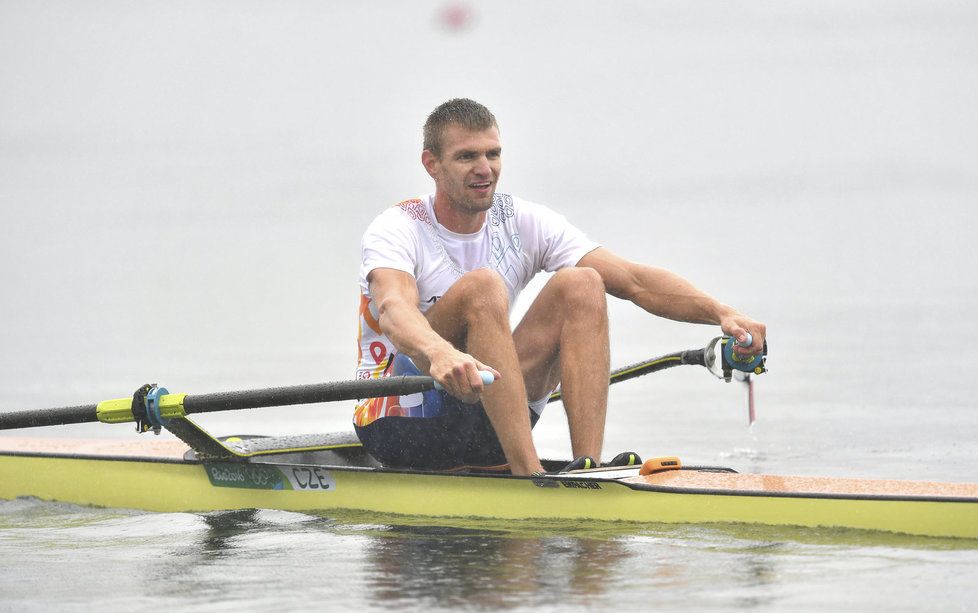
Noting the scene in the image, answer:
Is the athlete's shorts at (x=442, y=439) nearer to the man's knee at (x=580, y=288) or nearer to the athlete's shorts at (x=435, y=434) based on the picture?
the athlete's shorts at (x=435, y=434)

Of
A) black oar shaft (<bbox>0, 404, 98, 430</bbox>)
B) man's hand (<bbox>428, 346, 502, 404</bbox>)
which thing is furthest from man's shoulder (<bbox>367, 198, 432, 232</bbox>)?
black oar shaft (<bbox>0, 404, 98, 430</bbox>)

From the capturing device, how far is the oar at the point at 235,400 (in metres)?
5.82

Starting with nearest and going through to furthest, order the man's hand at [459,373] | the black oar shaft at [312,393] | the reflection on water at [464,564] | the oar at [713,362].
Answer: the reflection on water at [464,564] → the man's hand at [459,373] → the black oar shaft at [312,393] → the oar at [713,362]

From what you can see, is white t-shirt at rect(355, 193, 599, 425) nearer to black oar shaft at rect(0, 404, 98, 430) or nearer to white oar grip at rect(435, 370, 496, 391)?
white oar grip at rect(435, 370, 496, 391)

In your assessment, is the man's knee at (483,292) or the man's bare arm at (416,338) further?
the man's knee at (483,292)

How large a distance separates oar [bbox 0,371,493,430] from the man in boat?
0.56 feet

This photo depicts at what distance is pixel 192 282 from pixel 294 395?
16699 millimetres

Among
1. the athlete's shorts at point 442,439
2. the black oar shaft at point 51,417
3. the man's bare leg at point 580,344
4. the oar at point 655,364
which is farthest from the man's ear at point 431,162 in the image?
the black oar shaft at point 51,417

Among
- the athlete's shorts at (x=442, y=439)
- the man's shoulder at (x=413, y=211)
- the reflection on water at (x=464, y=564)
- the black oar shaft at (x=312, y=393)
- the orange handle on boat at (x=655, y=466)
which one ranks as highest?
the man's shoulder at (x=413, y=211)

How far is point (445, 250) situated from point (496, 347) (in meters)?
0.64

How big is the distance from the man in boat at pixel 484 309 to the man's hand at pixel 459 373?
163 mm

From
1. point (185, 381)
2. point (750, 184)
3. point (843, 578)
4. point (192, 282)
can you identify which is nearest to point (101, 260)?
point (192, 282)

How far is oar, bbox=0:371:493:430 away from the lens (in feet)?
19.1

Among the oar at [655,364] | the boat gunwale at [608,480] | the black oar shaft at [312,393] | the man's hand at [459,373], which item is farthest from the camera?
the oar at [655,364]
